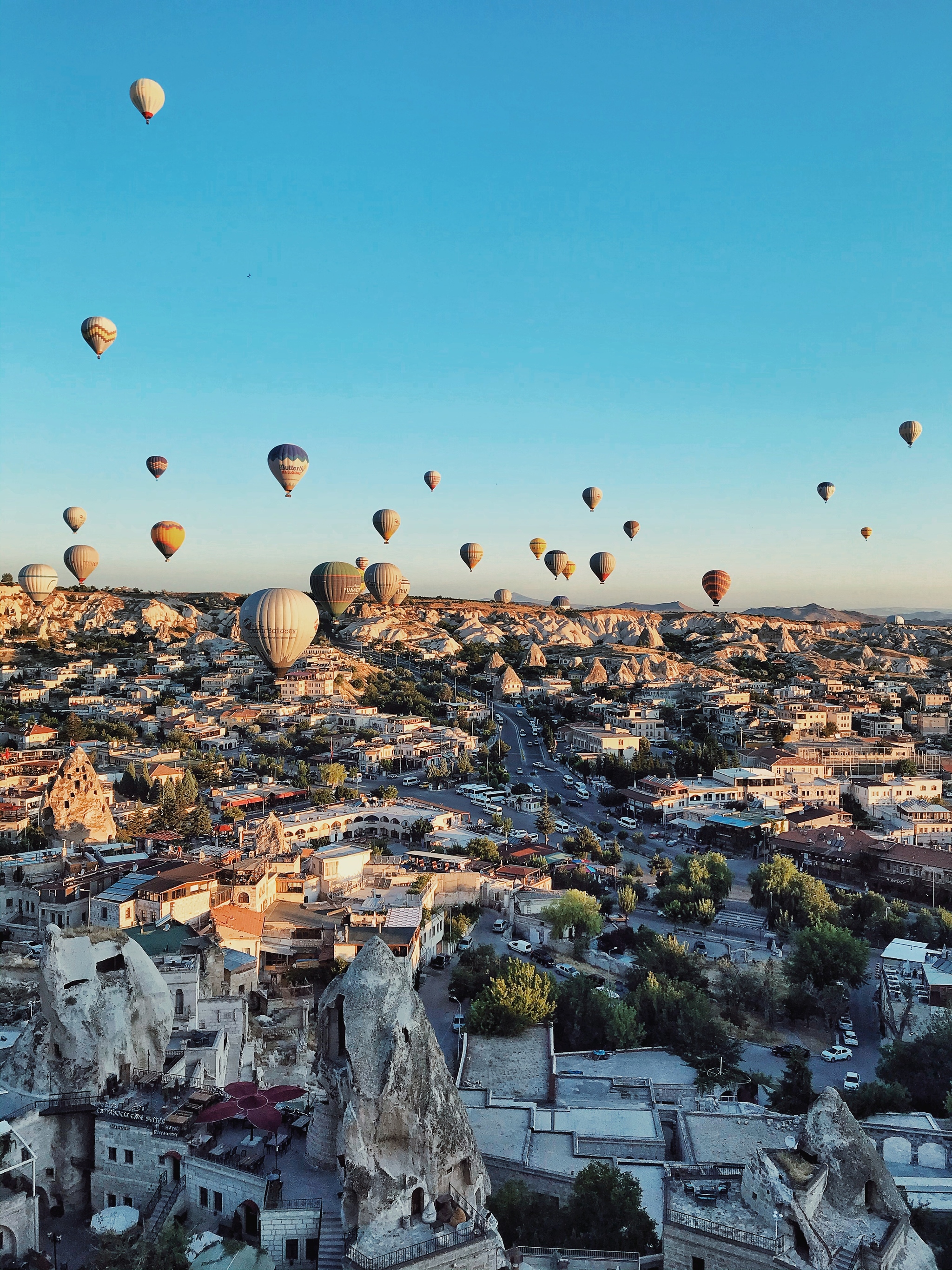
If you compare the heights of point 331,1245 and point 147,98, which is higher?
point 147,98

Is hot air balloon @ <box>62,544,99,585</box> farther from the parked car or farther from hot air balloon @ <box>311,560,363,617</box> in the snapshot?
the parked car

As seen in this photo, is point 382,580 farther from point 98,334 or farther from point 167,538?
point 98,334

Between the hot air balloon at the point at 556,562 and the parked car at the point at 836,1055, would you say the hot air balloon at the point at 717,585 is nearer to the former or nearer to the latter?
the hot air balloon at the point at 556,562

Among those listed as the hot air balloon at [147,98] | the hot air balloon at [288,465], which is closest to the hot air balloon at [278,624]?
the hot air balloon at [288,465]

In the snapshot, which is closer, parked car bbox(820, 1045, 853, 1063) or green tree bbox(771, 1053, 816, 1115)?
green tree bbox(771, 1053, 816, 1115)

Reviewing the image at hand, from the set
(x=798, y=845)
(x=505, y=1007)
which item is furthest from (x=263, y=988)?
(x=798, y=845)

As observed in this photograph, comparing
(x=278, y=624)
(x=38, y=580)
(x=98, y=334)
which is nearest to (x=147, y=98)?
(x=98, y=334)

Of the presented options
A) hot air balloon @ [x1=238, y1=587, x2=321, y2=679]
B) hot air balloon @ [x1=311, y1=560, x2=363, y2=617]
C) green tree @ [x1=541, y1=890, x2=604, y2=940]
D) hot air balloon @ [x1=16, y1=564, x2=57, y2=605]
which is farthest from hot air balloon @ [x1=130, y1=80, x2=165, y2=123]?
hot air balloon @ [x1=16, y1=564, x2=57, y2=605]
